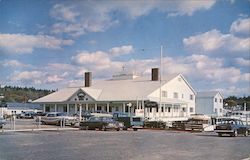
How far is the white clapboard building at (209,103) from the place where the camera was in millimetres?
64625

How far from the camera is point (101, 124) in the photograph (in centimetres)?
3039

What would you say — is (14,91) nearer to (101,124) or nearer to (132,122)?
(101,124)

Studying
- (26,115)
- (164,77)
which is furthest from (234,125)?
(26,115)

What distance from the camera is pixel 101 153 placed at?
1309 cm

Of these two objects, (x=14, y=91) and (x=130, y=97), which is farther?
(x=130, y=97)

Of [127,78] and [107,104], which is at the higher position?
[127,78]

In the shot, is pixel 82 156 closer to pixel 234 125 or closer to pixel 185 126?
pixel 234 125


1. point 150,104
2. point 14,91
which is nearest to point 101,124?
point 14,91

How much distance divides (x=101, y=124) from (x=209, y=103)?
Result: 38087 millimetres

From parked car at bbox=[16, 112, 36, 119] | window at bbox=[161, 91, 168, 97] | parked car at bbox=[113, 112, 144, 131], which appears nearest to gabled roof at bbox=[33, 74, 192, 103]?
window at bbox=[161, 91, 168, 97]

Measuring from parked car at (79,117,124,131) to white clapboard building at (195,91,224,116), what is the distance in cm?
3585

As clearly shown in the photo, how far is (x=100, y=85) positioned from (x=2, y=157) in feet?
139

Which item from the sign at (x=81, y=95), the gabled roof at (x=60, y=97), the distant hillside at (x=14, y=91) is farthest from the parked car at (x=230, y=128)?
the gabled roof at (x=60, y=97)

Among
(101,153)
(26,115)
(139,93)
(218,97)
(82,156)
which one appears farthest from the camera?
(218,97)
